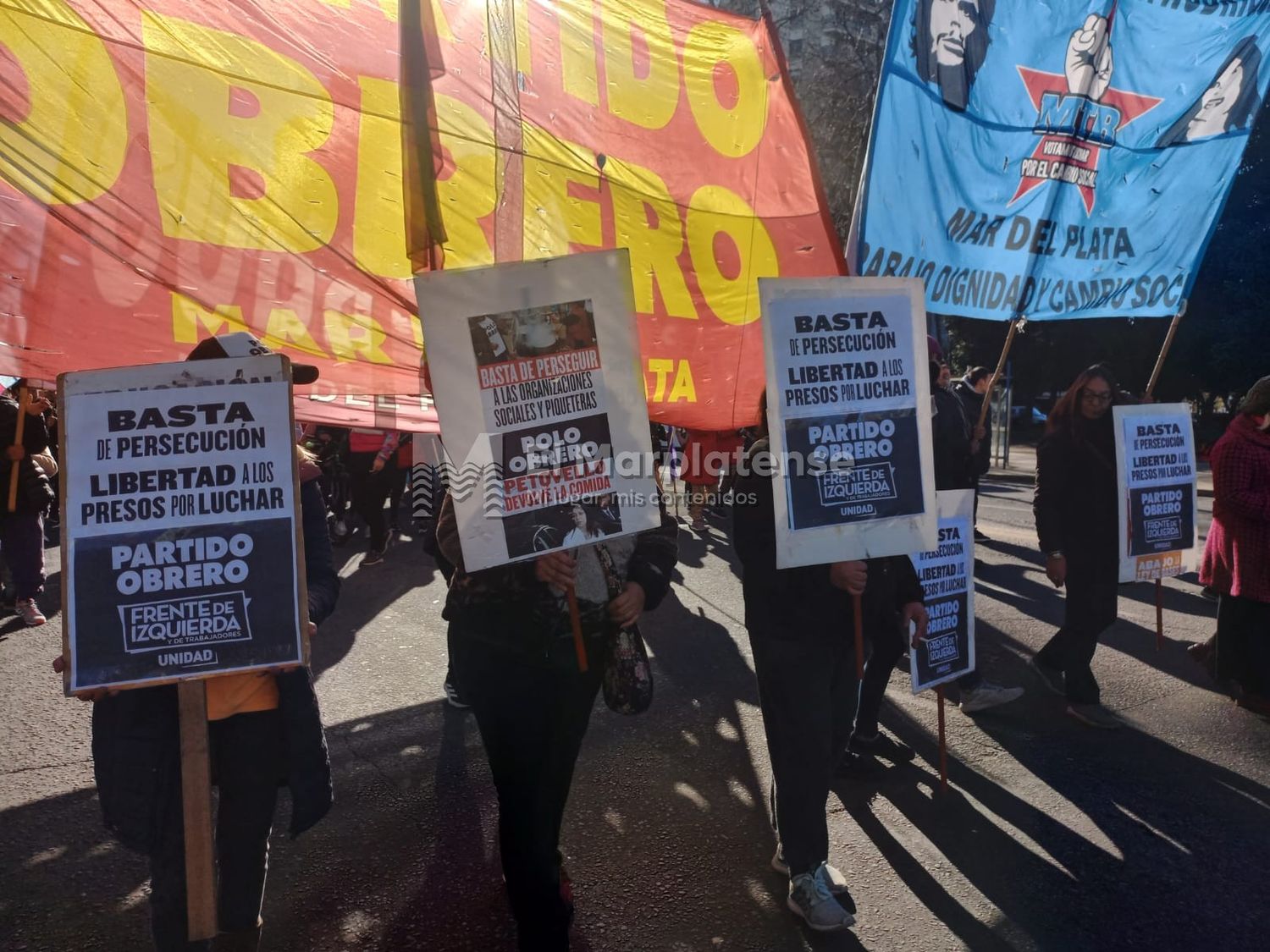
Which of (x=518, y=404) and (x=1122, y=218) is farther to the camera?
(x=1122, y=218)

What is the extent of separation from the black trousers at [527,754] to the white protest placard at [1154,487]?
3.46m

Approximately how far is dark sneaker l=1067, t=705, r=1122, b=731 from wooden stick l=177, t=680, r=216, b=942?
4134 millimetres

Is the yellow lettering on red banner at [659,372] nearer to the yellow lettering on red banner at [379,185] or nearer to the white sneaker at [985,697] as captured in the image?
the yellow lettering on red banner at [379,185]

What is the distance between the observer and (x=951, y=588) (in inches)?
170

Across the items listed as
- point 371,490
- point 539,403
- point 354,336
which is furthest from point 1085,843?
point 371,490

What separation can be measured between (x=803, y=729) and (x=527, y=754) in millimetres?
1029

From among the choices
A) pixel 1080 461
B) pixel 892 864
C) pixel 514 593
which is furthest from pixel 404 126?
pixel 1080 461

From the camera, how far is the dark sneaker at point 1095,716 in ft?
14.8

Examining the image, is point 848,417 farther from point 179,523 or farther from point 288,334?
point 179,523

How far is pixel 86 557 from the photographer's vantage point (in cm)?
217

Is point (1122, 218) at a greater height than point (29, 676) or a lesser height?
greater

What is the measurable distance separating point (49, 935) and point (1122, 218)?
5651 millimetres

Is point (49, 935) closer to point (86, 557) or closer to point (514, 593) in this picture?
point (86, 557)

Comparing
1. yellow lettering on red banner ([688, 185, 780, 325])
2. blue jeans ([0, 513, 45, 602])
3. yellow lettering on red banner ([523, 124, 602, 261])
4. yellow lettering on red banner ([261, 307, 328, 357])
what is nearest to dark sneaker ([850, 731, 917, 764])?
yellow lettering on red banner ([688, 185, 780, 325])
